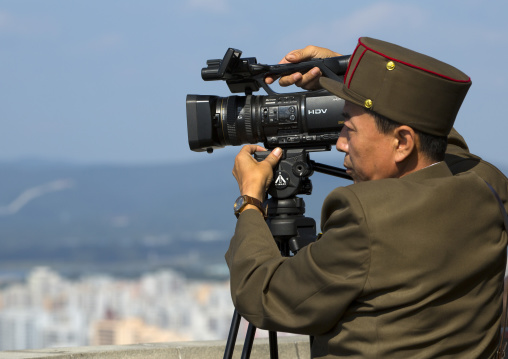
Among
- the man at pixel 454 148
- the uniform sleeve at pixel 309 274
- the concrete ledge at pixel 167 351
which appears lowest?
the concrete ledge at pixel 167 351

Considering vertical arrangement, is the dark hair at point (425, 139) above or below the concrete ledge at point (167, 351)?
above

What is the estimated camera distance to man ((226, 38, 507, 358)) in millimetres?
1955

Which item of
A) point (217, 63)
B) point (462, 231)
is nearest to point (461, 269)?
point (462, 231)

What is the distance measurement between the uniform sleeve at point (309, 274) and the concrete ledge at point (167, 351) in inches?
58.1

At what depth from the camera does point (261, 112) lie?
2799mm

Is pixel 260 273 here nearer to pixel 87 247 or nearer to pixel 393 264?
pixel 393 264

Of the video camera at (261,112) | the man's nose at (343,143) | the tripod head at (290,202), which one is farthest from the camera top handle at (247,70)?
the man's nose at (343,143)

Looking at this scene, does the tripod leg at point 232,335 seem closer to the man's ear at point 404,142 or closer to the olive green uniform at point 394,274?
the olive green uniform at point 394,274

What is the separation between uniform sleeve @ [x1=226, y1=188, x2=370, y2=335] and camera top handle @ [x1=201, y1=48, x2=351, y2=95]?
30.6 inches

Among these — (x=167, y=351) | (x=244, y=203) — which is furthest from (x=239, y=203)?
(x=167, y=351)

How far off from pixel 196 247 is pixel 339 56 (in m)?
117

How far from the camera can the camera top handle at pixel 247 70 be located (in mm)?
2791

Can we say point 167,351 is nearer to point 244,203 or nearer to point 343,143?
point 244,203

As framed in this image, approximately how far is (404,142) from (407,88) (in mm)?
131
